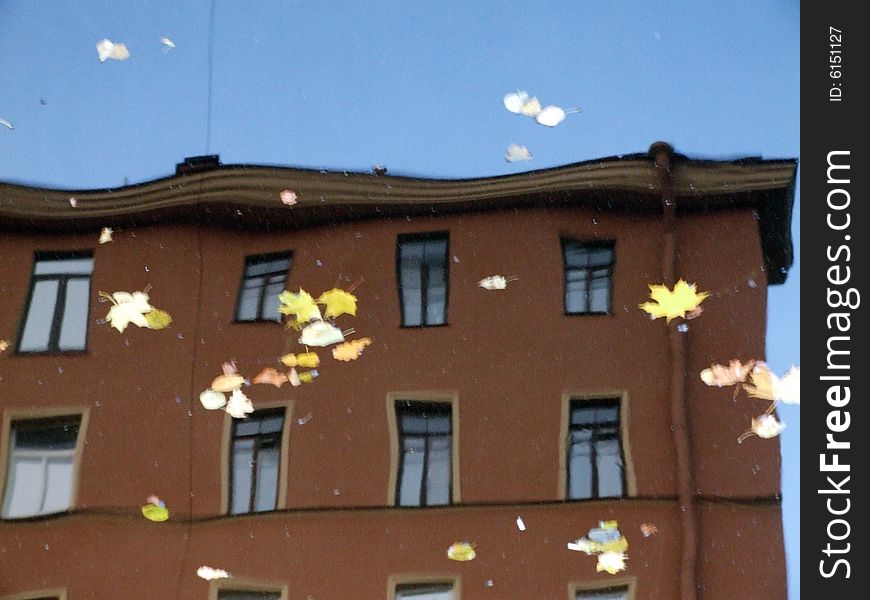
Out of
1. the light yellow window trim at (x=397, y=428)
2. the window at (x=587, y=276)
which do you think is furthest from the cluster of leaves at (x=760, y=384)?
the light yellow window trim at (x=397, y=428)

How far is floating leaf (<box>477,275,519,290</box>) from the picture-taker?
3.91 meters

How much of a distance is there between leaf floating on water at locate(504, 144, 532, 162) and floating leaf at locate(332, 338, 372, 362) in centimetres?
85

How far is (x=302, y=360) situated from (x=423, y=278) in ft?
1.75

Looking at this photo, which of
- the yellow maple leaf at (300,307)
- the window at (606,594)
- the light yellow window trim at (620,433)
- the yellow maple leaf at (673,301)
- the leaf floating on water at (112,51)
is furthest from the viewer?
the leaf floating on water at (112,51)

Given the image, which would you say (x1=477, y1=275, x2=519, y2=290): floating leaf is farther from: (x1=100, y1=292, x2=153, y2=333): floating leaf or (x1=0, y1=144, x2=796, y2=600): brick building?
(x1=100, y1=292, x2=153, y2=333): floating leaf

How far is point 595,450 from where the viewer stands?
12.2 feet

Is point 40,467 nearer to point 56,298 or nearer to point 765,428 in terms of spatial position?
point 56,298

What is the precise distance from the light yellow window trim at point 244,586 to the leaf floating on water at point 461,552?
0.57 meters

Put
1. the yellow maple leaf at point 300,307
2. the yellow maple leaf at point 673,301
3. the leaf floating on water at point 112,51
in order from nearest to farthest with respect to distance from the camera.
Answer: the yellow maple leaf at point 673,301 < the yellow maple leaf at point 300,307 < the leaf floating on water at point 112,51

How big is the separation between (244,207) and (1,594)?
5.33 feet

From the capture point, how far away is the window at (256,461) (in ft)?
12.3

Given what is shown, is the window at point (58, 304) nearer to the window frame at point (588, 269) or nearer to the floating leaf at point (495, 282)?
the floating leaf at point (495, 282)

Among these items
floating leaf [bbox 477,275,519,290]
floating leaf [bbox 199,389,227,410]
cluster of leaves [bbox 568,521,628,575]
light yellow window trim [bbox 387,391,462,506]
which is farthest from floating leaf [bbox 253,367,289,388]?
cluster of leaves [bbox 568,521,628,575]
